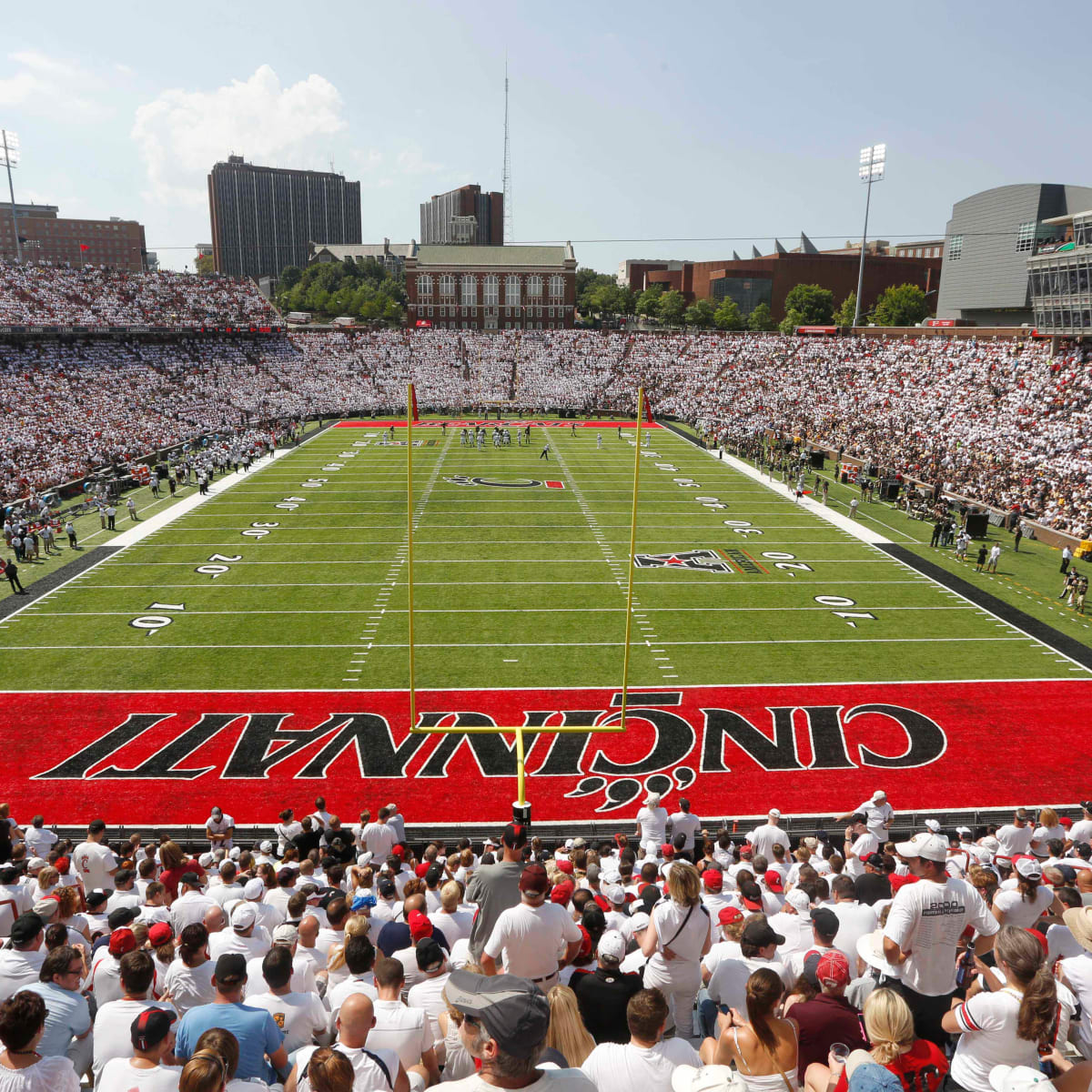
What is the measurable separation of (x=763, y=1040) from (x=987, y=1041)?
123 centimetres

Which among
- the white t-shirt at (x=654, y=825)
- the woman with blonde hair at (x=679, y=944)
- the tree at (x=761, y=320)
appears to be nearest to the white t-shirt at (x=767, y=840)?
the white t-shirt at (x=654, y=825)

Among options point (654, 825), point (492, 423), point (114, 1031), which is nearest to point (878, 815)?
point (654, 825)

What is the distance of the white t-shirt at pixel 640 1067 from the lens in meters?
3.75

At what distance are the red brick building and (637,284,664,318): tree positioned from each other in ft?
29.9

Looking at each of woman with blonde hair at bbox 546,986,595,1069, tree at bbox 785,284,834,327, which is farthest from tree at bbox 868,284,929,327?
woman with blonde hair at bbox 546,986,595,1069

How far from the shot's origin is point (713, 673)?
710 inches

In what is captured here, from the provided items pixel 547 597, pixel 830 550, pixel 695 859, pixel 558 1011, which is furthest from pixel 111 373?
pixel 558 1011

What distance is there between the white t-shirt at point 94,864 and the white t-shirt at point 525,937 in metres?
6.21

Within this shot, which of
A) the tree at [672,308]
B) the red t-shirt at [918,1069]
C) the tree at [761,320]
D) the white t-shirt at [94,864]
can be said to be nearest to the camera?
the red t-shirt at [918,1069]

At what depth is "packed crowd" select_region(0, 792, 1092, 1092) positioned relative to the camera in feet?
12.4

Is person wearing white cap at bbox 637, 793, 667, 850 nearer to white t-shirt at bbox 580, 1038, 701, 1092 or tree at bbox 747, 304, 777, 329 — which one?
white t-shirt at bbox 580, 1038, 701, 1092

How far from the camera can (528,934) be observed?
197 inches

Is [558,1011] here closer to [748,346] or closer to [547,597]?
[547,597]

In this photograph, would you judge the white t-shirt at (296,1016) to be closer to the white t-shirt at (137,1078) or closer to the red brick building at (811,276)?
the white t-shirt at (137,1078)
